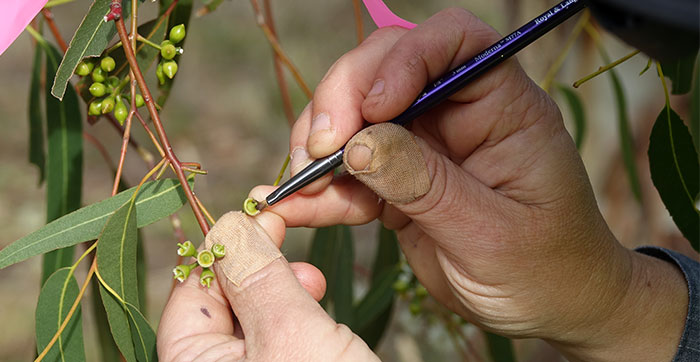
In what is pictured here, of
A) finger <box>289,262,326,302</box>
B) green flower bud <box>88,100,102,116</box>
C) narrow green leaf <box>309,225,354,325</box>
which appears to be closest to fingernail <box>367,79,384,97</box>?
finger <box>289,262,326,302</box>

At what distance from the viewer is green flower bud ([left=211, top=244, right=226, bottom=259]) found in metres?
0.65

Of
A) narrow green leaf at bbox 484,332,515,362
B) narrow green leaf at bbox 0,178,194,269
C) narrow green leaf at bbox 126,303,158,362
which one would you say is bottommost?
narrow green leaf at bbox 484,332,515,362

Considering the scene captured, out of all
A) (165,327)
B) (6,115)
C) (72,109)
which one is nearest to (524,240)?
(165,327)

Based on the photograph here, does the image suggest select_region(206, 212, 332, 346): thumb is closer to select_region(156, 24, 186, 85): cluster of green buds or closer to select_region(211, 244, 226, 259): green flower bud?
select_region(211, 244, 226, 259): green flower bud

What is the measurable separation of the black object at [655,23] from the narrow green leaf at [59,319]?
658mm

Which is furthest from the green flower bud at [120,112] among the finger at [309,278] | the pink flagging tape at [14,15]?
the finger at [309,278]

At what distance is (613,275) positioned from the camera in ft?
2.72

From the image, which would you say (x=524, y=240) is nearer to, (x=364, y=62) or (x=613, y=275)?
(x=613, y=275)

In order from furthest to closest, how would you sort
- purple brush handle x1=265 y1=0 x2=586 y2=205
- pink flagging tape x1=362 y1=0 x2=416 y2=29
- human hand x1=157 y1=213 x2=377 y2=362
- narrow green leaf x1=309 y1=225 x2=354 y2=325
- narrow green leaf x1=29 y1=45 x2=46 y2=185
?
narrow green leaf x1=309 y1=225 x2=354 y2=325, narrow green leaf x1=29 y1=45 x2=46 y2=185, pink flagging tape x1=362 y1=0 x2=416 y2=29, purple brush handle x1=265 y1=0 x2=586 y2=205, human hand x1=157 y1=213 x2=377 y2=362

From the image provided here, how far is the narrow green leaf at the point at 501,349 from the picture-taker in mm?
1270

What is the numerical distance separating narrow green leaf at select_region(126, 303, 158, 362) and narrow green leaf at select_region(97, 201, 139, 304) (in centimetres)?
2

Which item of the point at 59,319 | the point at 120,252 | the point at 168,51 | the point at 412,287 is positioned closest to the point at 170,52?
the point at 168,51

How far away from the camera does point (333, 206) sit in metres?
0.83

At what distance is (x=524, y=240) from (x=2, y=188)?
2.62 m
